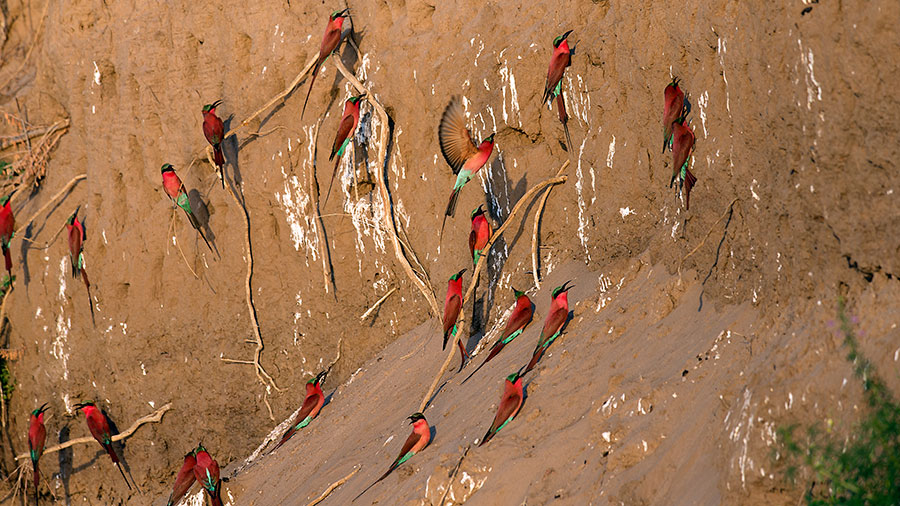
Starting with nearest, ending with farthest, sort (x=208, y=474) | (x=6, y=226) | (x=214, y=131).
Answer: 1. (x=208, y=474)
2. (x=214, y=131)
3. (x=6, y=226)

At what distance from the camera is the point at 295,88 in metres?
7.09

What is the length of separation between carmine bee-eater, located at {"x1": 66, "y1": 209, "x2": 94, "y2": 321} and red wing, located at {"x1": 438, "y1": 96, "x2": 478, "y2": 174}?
331 cm

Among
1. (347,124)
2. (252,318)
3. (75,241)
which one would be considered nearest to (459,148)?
(347,124)

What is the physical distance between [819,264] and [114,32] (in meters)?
6.15

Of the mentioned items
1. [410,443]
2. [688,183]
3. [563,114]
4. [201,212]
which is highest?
[201,212]

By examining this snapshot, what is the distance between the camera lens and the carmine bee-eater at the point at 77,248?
25.8 feet

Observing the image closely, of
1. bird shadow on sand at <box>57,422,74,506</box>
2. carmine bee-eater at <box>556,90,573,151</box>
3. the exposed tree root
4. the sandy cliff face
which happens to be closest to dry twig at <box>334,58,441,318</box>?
the sandy cliff face

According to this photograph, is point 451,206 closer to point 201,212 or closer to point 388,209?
point 388,209

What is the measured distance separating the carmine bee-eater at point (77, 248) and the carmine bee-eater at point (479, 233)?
345 centimetres

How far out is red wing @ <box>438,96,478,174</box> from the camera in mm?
5965

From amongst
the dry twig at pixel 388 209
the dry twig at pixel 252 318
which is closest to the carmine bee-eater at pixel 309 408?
the dry twig at pixel 252 318

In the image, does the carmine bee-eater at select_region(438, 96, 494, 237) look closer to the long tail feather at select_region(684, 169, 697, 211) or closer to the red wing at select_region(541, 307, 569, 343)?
the red wing at select_region(541, 307, 569, 343)

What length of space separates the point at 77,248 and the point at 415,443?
3957mm

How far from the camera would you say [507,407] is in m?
4.51
